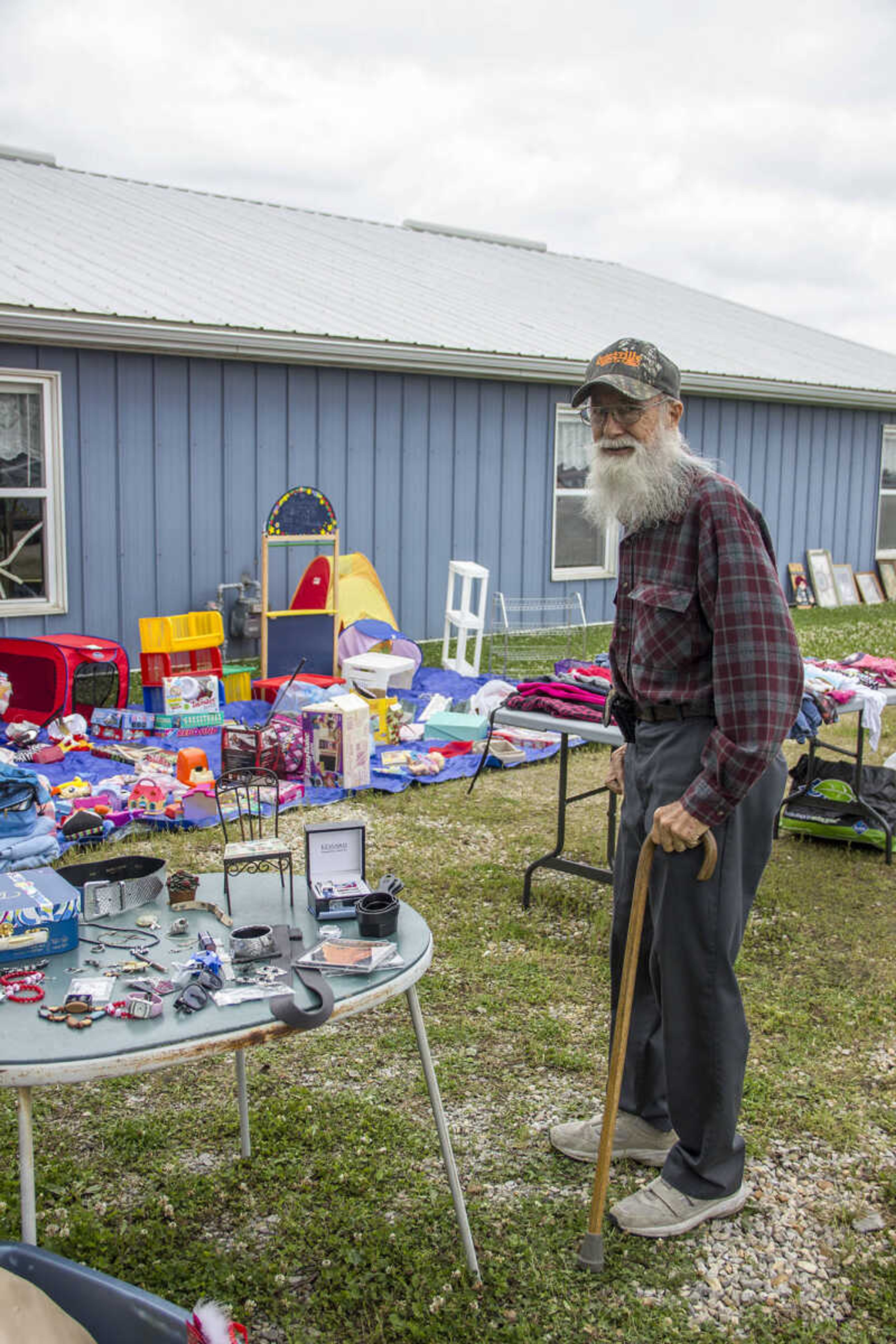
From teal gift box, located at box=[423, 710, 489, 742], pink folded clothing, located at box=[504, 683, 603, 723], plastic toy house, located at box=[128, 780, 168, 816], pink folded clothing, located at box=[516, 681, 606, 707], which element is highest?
pink folded clothing, located at box=[516, 681, 606, 707]

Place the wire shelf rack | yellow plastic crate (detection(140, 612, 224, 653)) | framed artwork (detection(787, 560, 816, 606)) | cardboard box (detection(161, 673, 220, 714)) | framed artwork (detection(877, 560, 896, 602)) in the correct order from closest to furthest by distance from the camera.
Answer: cardboard box (detection(161, 673, 220, 714)), yellow plastic crate (detection(140, 612, 224, 653)), the wire shelf rack, framed artwork (detection(787, 560, 816, 606)), framed artwork (detection(877, 560, 896, 602))

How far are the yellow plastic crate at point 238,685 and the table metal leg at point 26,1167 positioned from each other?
596cm

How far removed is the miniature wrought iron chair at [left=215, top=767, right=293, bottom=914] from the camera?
2730 millimetres

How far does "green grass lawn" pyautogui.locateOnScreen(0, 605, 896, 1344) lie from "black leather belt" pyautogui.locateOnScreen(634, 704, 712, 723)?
3.94ft

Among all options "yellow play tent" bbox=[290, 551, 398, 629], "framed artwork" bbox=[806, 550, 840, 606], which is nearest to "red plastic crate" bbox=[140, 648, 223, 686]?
"yellow play tent" bbox=[290, 551, 398, 629]

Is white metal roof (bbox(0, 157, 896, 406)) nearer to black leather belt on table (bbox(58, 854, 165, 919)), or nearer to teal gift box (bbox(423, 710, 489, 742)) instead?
teal gift box (bbox(423, 710, 489, 742))

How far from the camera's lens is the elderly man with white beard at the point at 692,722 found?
2486 mm

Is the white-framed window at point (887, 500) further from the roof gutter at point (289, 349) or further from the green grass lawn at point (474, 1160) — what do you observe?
the green grass lawn at point (474, 1160)

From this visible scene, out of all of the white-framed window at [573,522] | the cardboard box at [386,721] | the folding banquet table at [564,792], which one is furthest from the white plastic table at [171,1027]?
the white-framed window at [573,522]

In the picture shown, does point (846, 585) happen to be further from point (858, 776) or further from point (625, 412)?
point (625, 412)

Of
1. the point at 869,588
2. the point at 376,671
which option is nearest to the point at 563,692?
the point at 376,671

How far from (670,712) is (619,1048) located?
78cm

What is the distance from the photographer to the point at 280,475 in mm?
9273

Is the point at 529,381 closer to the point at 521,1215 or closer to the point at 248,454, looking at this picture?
the point at 248,454
